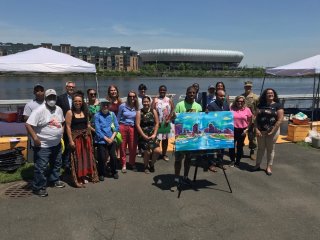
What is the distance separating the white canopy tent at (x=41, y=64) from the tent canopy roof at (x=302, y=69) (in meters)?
6.59

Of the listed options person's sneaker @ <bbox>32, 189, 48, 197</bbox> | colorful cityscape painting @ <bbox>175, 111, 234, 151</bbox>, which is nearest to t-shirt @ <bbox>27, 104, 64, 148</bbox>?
person's sneaker @ <bbox>32, 189, 48, 197</bbox>

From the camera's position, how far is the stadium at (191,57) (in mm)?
167875

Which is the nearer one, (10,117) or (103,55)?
(10,117)

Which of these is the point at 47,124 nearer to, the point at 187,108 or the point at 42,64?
the point at 187,108

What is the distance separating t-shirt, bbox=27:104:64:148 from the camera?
202 inches

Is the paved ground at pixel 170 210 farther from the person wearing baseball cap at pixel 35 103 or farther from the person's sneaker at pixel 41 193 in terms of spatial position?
the person wearing baseball cap at pixel 35 103

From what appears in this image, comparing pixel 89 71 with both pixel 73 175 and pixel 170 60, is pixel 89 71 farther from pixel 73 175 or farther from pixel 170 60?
pixel 170 60

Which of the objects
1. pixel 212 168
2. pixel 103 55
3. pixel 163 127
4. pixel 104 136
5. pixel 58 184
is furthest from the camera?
pixel 103 55

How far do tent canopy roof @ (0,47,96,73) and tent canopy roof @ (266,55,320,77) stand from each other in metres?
6.60

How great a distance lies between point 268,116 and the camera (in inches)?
257

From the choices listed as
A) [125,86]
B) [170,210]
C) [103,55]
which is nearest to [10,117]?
[170,210]

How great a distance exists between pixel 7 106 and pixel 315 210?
36.8ft

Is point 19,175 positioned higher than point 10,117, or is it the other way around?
point 10,117

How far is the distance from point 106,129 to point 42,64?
10.4 ft
